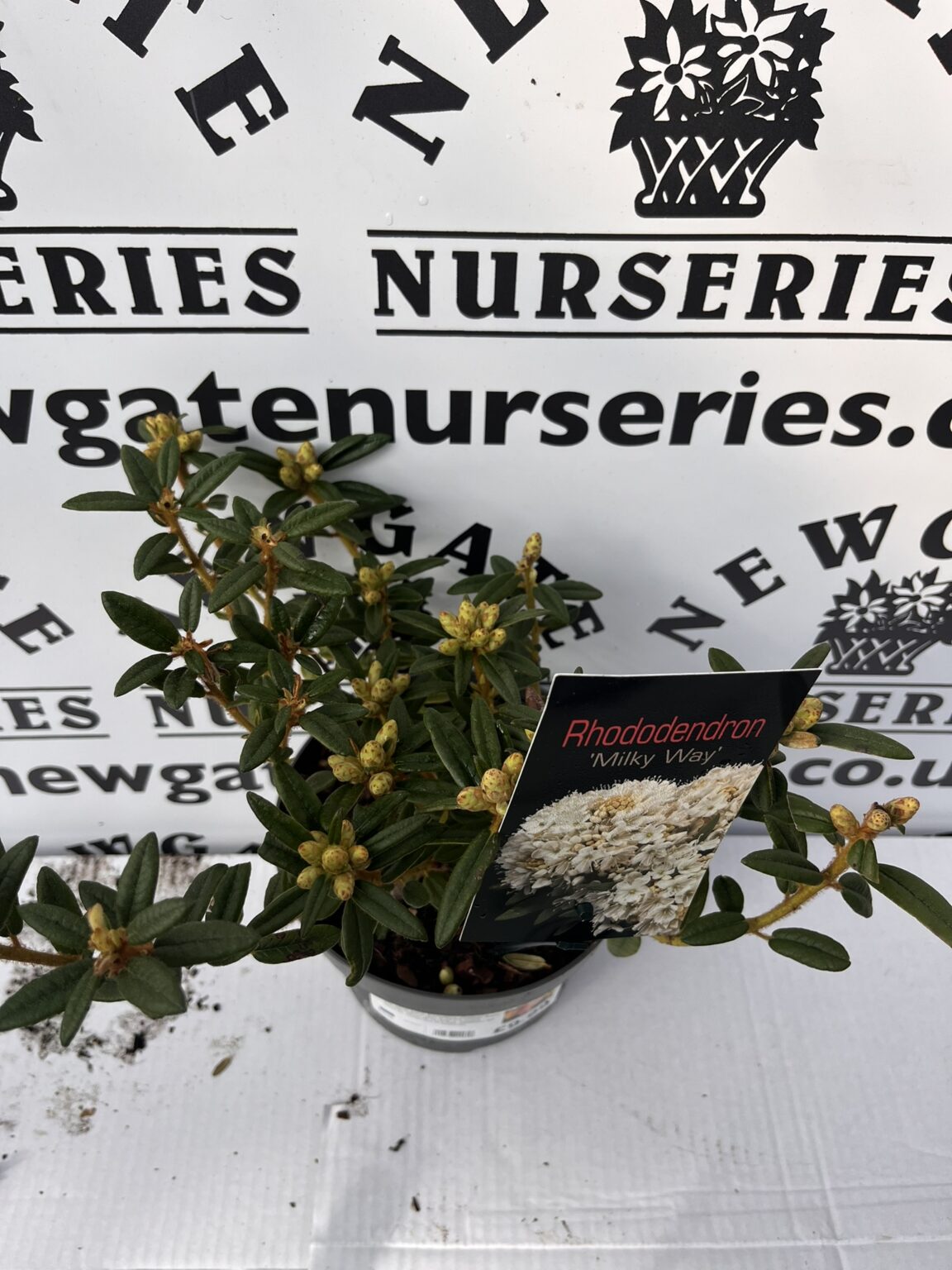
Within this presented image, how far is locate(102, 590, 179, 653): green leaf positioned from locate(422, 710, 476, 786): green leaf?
0.23 metres

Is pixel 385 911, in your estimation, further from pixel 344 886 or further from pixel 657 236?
pixel 657 236

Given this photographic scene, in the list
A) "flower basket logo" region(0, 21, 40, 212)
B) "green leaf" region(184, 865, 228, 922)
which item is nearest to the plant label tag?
"green leaf" region(184, 865, 228, 922)

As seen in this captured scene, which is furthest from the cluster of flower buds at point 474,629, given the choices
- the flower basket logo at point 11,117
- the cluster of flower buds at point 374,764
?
the flower basket logo at point 11,117

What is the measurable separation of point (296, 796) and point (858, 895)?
0.48 m

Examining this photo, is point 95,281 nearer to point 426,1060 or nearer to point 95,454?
point 95,454

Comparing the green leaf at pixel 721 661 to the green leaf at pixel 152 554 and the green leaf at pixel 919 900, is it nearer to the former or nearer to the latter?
the green leaf at pixel 919 900

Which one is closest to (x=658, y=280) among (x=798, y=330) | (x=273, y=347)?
(x=798, y=330)

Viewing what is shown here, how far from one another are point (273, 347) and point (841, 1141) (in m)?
1.10

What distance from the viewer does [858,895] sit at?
0.76 m

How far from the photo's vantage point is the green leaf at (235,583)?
760 millimetres

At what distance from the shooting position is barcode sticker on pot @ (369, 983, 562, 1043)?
101 centimetres

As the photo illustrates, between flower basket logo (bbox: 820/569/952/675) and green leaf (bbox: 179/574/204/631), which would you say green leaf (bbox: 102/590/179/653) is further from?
flower basket logo (bbox: 820/569/952/675)

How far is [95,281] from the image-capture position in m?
0.85

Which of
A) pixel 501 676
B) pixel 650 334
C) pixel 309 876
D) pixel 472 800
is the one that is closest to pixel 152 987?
pixel 309 876
